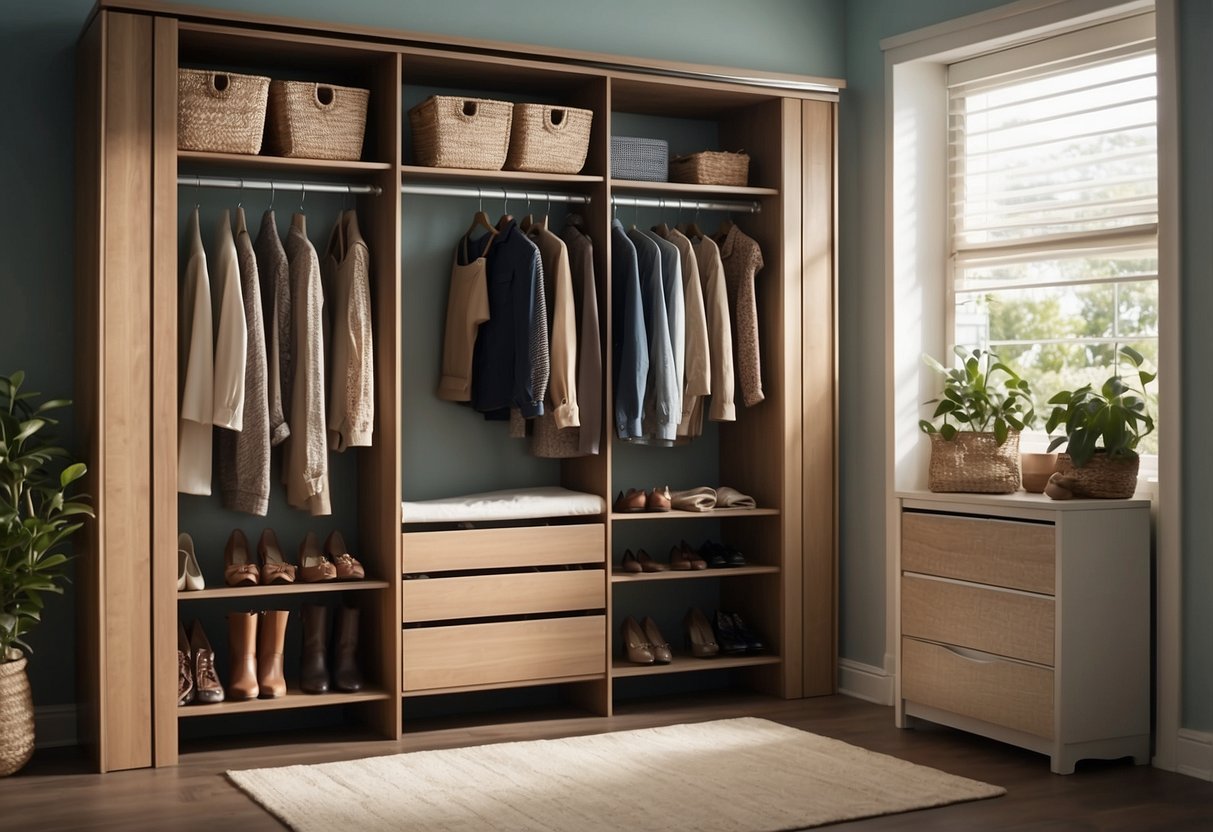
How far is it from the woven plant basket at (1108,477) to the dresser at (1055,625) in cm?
6

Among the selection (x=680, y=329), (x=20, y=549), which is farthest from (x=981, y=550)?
(x=20, y=549)

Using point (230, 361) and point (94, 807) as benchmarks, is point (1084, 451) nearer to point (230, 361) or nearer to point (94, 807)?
point (230, 361)

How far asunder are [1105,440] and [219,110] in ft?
9.05

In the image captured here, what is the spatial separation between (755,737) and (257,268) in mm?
2108

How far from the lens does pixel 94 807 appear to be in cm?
343

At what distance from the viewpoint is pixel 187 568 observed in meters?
3.96

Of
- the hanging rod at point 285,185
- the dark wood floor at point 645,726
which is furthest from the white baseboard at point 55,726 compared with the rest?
the hanging rod at point 285,185

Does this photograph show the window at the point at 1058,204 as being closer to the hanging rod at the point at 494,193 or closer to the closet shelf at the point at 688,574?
the closet shelf at the point at 688,574

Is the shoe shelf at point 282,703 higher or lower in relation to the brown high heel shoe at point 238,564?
lower

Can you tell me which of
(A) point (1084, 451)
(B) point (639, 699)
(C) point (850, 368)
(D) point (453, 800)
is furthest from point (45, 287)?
(A) point (1084, 451)

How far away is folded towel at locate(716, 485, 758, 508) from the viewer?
4.77 metres

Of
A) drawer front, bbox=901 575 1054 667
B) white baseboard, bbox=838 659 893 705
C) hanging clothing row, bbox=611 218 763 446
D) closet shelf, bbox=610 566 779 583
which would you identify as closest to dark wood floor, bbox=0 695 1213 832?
white baseboard, bbox=838 659 893 705

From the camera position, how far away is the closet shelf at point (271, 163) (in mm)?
3943

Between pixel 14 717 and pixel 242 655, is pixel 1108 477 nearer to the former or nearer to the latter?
pixel 242 655
